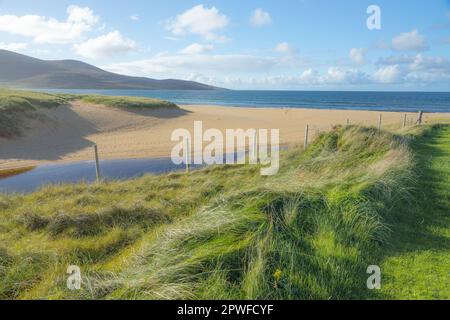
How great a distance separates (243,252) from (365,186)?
3.40 m

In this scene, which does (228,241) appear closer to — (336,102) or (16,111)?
(16,111)

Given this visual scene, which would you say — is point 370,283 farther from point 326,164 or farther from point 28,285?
point 326,164

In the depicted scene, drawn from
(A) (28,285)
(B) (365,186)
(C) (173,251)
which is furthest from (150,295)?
(B) (365,186)

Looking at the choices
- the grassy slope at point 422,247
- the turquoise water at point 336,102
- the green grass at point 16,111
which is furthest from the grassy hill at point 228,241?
the turquoise water at point 336,102

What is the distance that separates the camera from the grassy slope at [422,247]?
3.65 metres

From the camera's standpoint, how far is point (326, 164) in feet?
30.4
